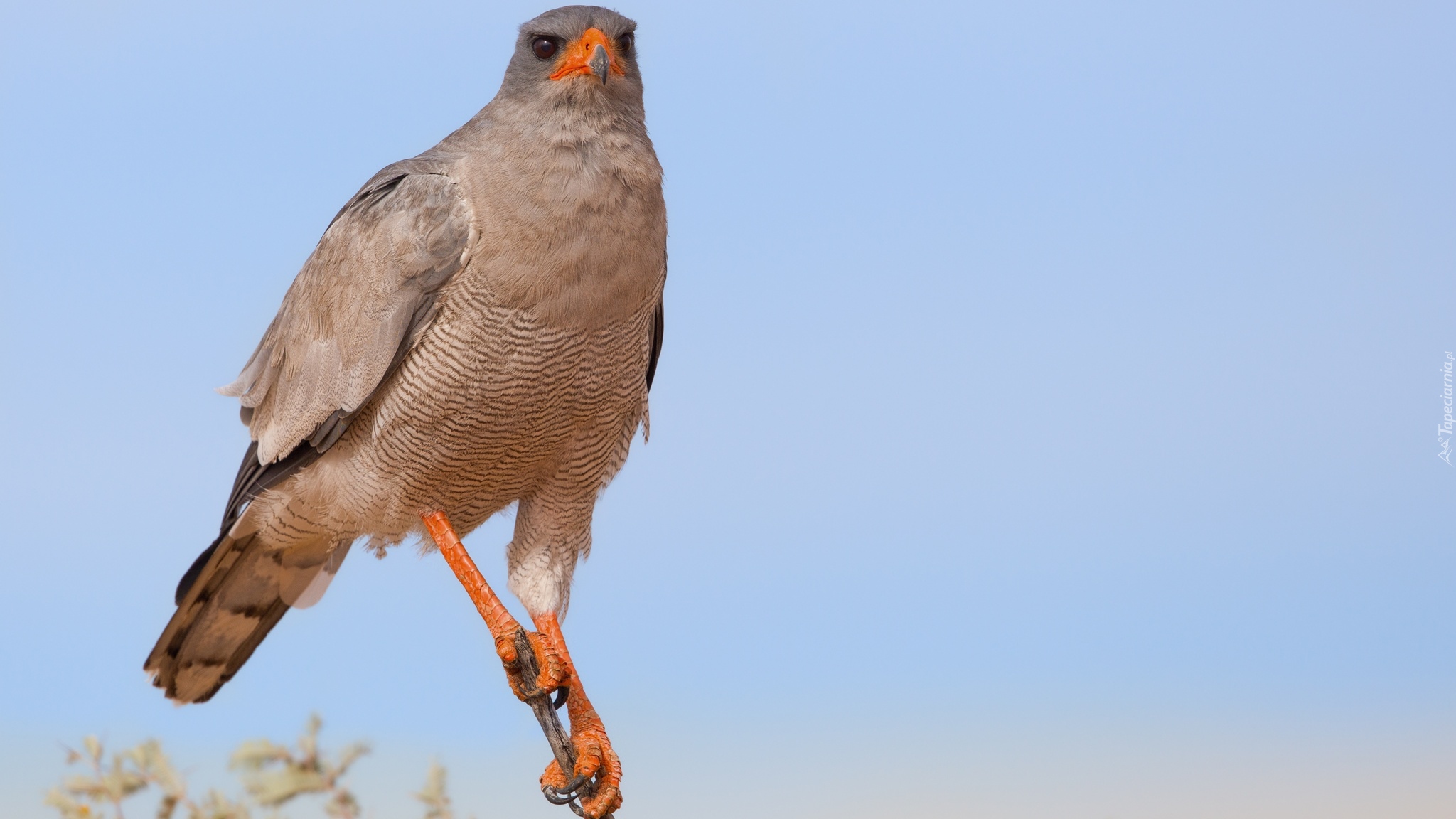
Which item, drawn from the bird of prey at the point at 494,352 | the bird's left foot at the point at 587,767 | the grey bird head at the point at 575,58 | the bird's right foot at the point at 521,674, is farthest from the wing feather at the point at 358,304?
the bird's left foot at the point at 587,767

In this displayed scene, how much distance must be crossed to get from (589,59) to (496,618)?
5.47 ft

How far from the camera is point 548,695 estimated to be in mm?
4074

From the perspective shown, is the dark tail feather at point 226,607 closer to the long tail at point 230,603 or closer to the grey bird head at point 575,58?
the long tail at point 230,603

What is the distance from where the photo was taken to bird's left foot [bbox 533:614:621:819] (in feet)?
13.6

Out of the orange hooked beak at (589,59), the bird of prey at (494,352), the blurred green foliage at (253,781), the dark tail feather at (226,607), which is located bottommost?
the blurred green foliage at (253,781)

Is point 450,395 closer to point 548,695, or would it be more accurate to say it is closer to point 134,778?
point 548,695

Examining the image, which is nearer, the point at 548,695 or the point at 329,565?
the point at 548,695

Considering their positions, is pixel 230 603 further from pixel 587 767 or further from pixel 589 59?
Result: pixel 589 59

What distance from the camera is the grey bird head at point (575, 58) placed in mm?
3846

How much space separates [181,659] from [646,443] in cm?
179

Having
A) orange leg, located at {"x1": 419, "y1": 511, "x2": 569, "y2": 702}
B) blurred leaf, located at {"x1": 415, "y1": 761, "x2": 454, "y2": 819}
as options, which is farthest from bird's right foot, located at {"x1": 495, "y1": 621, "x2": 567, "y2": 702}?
blurred leaf, located at {"x1": 415, "y1": 761, "x2": 454, "y2": 819}

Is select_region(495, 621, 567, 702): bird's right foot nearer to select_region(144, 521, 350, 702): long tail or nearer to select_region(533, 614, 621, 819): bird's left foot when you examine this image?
select_region(533, 614, 621, 819): bird's left foot

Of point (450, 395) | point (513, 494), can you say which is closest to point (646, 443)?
point (513, 494)

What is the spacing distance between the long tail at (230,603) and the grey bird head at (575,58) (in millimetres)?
1705
